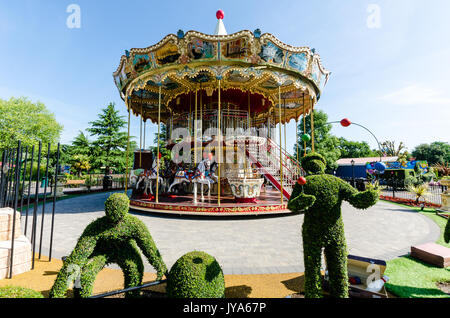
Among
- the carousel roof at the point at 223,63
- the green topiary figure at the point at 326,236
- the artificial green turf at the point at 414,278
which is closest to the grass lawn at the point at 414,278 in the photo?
the artificial green turf at the point at 414,278

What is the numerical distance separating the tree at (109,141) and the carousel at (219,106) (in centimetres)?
1596

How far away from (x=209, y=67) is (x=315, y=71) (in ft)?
20.3

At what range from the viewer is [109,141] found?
107ft

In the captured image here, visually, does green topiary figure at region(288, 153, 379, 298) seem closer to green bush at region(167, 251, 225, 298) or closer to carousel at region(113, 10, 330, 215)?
green bush at region(167, 251, 225, 298)

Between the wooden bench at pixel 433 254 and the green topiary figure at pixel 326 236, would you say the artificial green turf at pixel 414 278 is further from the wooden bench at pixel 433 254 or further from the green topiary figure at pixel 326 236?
the green topiary figure at pixel 326 236

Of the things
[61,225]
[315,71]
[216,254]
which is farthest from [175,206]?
[315,71]

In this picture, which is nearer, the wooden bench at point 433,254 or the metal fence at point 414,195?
the wooden bench at point 433,254

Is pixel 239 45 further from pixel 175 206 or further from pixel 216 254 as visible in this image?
pixel 216 254

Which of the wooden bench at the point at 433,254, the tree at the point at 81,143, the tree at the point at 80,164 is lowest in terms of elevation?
the wooden bench at the point at 433,254

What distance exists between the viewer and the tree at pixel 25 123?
100 feet

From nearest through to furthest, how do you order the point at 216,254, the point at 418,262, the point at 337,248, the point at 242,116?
the point at 337,248, the point at 418,262, the point at 216,254, the point at 242,116

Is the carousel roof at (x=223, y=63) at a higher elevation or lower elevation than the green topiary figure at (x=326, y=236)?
higher

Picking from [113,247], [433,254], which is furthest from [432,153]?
[113,247]

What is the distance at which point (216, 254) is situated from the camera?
505 cm
